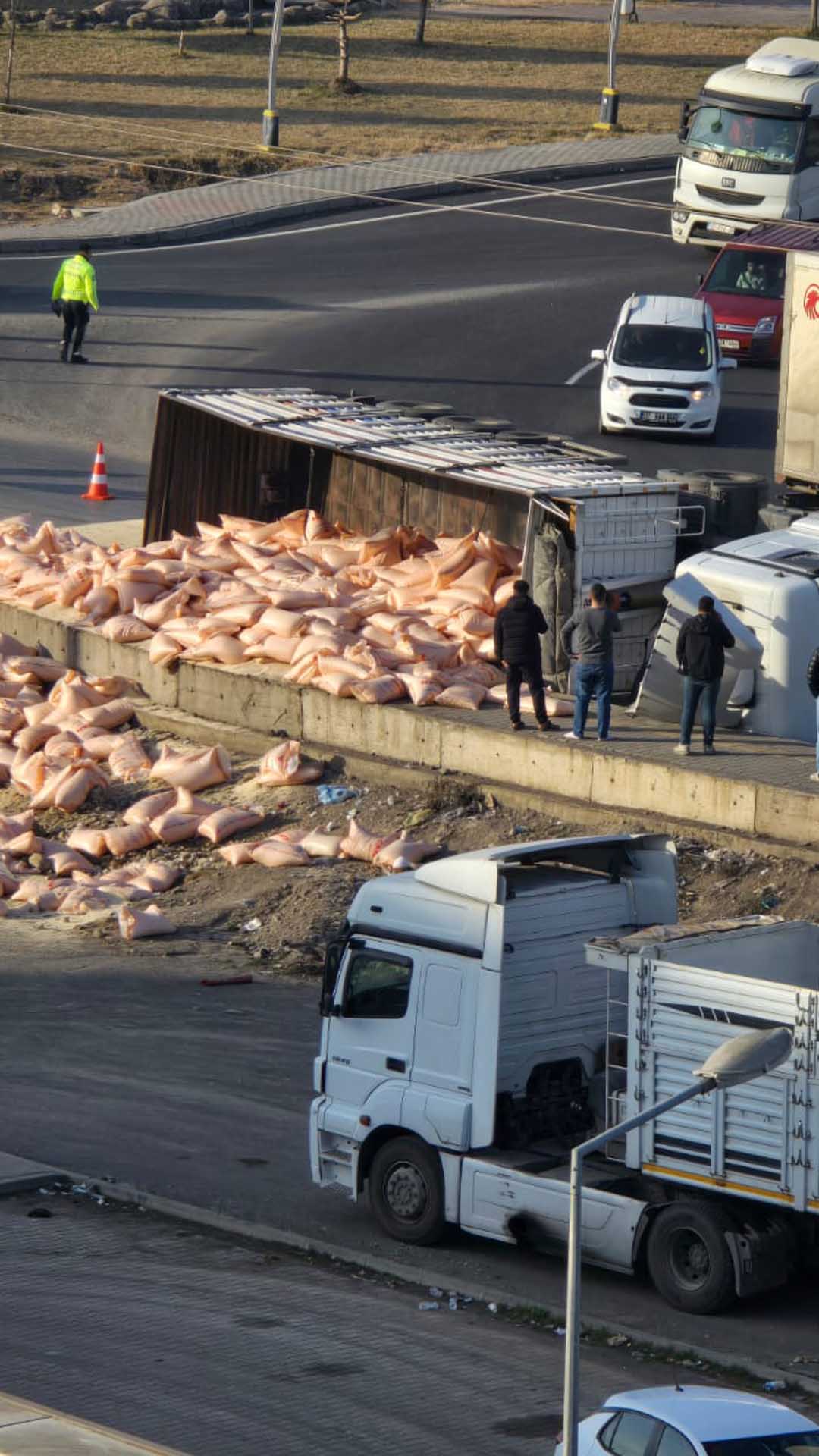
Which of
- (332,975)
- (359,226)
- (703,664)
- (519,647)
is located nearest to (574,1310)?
(332,975)

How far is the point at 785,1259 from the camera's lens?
34.7ft

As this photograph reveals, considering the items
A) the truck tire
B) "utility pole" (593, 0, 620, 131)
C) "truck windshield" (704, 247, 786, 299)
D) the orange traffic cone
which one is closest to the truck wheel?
the truck tire

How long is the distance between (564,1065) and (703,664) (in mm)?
5641

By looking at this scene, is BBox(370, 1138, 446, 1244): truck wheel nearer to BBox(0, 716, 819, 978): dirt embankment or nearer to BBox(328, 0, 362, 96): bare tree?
BBox(0, 716, 819, 978): dirt embankment

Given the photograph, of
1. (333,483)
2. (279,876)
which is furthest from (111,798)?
(333,483)

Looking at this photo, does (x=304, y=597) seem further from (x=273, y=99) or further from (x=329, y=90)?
(x=329, y=90)

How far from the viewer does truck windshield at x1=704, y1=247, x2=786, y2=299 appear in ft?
101

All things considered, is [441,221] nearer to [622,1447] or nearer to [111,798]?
[111,798]

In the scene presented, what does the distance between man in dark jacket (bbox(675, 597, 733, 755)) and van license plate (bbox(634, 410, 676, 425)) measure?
10635 mm

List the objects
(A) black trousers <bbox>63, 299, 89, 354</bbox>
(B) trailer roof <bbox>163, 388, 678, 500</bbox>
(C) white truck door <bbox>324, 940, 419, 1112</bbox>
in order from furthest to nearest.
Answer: (A) black trousers <bbox>63, 299, 89, 354</bbox>, (B) trailer roof <bbox>163, 388, 678, 500</bbox>, (C) white truck door <bbox>324, 940, 419, 1112</bbox>

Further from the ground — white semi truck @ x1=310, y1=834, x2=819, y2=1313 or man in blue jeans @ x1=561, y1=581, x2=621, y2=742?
man in blue jeans @ x1=561, y1=581, x2=621, y2=742

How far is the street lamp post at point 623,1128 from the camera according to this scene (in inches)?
277

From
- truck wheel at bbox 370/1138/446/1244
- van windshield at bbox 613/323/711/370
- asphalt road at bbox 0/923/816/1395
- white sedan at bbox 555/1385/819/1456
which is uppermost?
van windshield at bbox 613/323/711/370

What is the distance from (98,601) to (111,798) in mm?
3120
